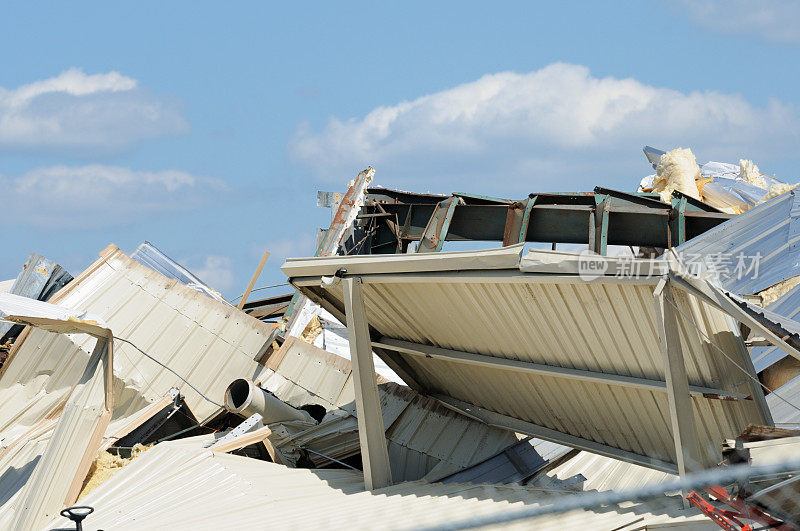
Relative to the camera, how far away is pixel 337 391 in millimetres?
14312

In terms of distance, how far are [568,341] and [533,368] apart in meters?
0.82

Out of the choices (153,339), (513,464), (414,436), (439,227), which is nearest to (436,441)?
(414,436)

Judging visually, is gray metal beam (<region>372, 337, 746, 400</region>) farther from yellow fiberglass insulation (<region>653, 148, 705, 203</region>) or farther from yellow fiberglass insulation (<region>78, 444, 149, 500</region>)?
yellow fiberglass insulation (<region>653, 148, 705, 203</region>)

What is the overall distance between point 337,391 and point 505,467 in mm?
3714

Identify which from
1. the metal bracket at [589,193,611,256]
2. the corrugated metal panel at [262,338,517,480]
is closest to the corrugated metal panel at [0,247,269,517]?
the corrugated metal panel at [262,338,517,480]

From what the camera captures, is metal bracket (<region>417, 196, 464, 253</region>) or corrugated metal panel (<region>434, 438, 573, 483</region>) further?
metal bracket (<region>417, 196, 464, 253</region>)

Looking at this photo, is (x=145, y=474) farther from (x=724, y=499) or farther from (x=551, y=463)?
(x=724, y=499)

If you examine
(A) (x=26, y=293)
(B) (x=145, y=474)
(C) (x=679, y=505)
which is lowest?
(C) (x=679, y=505)

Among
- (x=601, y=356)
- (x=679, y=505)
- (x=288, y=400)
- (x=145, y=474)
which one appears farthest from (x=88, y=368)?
(x=679, y=505)

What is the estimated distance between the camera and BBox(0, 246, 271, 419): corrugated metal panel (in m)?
15.3

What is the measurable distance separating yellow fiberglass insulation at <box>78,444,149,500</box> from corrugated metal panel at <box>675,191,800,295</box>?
8.32m

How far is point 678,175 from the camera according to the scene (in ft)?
56.1

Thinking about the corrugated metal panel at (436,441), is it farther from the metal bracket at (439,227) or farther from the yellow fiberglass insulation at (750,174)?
the yellow fiberglass insulation at (750,174)

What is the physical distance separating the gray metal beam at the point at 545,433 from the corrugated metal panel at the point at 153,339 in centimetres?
427
